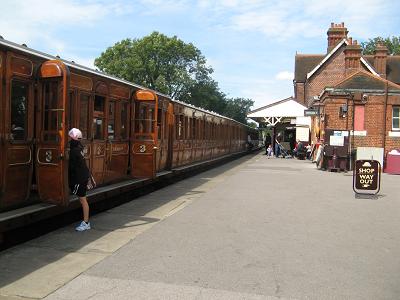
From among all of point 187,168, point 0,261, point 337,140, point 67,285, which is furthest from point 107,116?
point 337,140

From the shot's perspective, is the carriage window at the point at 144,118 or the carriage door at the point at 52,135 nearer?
the carriage door at the point at 52,135

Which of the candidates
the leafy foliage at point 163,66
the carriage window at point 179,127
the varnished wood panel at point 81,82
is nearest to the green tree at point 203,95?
the leafy foliage at point 163,66

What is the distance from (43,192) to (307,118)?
3018 cm

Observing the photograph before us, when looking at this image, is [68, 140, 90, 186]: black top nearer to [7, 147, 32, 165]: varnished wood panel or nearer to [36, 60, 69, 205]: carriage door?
[36, 60, 69, 205]: carriage door

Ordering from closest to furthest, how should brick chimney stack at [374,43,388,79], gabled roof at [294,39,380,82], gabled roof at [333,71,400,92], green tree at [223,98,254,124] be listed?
1. gabled roof at [333,71,400,92]
2. brick chimney stack at [374,43,388,79]
3. gabled roof at [294,39,380,82]
4. green tree at [223,98,254,124]

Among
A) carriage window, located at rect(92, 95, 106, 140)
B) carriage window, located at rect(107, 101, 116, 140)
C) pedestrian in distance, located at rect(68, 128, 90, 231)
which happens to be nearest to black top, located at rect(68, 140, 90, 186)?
pedestrian in distance, located at rect(68, 128, 90, 231)

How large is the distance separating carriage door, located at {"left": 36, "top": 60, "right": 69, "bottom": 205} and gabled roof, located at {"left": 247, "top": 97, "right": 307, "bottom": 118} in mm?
32813

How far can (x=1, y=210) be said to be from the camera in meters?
6.90

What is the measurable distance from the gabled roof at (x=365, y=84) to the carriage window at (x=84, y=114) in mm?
16790

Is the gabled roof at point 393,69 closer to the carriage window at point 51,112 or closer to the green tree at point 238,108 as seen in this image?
the carriage window at point 51,112

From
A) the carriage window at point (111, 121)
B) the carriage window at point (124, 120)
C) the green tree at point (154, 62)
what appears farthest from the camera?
the green tree at point (154, 62)

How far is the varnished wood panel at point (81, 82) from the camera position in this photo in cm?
870

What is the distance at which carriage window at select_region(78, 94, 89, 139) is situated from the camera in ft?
29.7

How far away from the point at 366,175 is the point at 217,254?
26.0 feet
